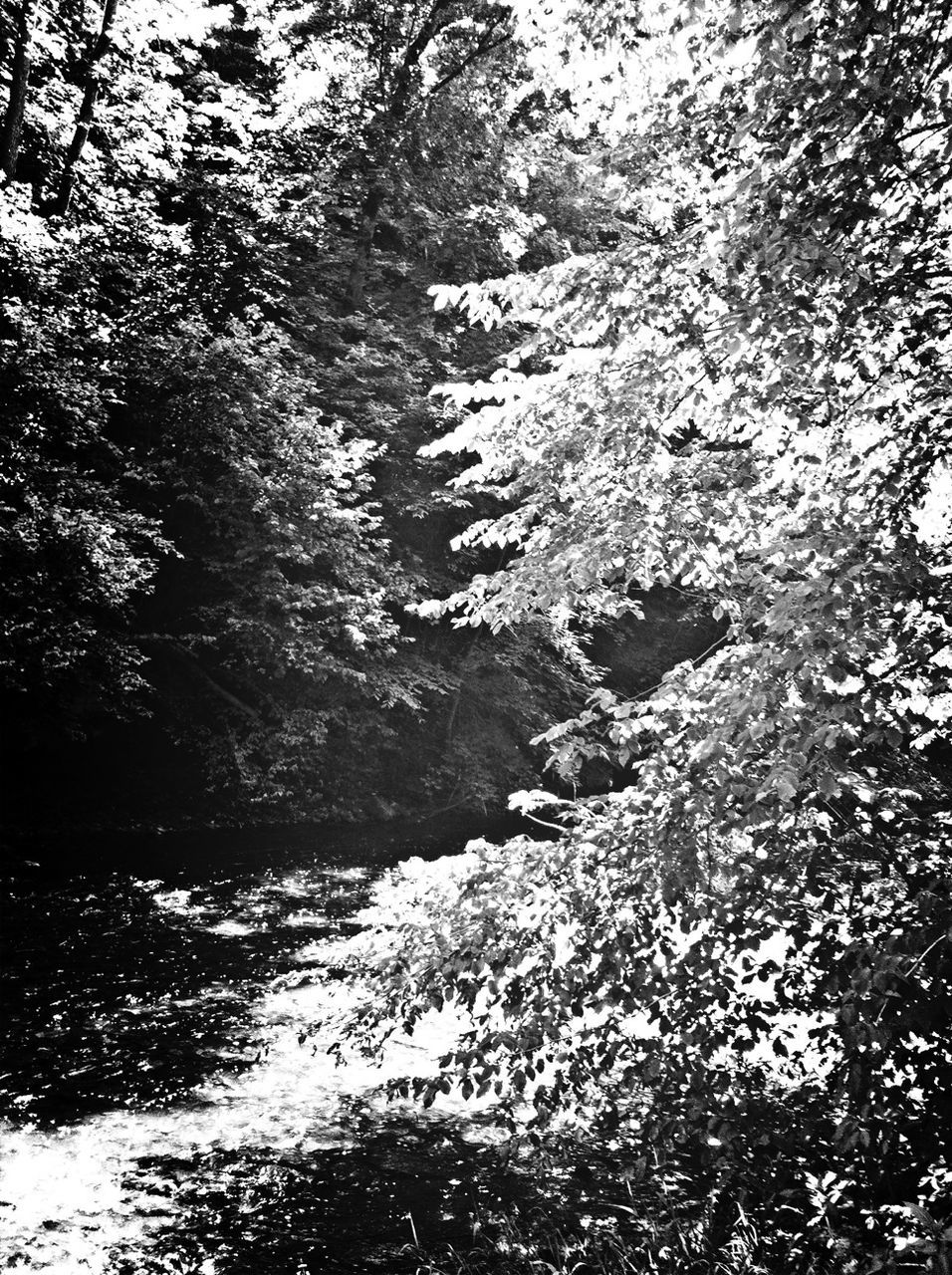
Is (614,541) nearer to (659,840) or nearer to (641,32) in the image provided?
(659,840)

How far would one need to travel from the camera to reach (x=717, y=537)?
356cm

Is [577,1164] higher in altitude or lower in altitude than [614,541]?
lower

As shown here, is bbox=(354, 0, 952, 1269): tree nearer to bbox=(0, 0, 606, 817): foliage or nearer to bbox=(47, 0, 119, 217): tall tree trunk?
bbox=(0, 0, 606, 817): foliage

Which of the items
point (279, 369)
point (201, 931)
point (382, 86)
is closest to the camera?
point (201, 931)

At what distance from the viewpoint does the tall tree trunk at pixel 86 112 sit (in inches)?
575

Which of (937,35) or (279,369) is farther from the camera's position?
(279,369)

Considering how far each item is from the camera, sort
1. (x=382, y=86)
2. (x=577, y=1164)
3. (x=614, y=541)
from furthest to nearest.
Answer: (x=382, y=86), (x=577, y=1164), (x=614, y=541)

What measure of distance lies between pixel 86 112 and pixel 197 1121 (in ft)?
57.4

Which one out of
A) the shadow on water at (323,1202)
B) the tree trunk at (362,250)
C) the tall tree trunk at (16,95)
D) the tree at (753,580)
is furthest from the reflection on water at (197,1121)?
the tree trunk at (362,250)

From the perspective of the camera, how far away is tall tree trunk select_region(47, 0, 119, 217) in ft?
47.9

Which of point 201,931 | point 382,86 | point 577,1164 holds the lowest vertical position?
point 577,1164

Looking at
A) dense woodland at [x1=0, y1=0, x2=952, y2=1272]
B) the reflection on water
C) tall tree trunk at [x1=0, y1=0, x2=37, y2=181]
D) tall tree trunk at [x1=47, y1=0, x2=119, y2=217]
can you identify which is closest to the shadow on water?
the reflection on water

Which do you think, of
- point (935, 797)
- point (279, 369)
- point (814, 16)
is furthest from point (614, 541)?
point (279, 369)

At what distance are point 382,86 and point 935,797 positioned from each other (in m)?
22.3
